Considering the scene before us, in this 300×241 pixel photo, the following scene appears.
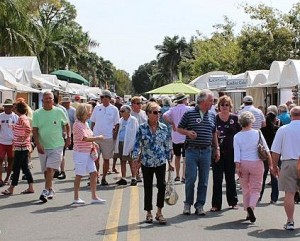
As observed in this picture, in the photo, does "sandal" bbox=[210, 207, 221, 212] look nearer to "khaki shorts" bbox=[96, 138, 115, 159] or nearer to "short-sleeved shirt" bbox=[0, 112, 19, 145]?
"khaki shorts" bbox=[96, 138, 115, 159]

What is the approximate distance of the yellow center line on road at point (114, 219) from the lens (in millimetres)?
8312

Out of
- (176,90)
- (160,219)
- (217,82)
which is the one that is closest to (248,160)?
(160,219)

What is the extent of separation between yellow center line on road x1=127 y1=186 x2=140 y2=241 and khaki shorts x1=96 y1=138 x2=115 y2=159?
1274 millimetres

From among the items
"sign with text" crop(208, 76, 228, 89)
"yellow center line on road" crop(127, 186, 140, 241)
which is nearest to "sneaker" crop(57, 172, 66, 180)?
"yellow center line on road" crop(127, 186, 140, 241)

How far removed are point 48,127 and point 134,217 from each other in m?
2.67

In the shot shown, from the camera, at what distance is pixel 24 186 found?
1348 cm

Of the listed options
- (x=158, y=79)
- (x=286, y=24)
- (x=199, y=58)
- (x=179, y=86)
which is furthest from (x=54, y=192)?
(x=158, y=79)

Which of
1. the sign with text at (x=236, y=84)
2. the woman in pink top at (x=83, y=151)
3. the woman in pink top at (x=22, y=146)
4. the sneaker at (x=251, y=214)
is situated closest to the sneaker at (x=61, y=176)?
the woman in pink top at (x=22, y=146)

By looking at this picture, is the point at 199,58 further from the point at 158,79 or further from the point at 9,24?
the point at 158,79

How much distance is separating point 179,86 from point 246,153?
58.7 feet

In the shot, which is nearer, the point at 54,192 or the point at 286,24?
the point at 54,192

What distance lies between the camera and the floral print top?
9.43 m

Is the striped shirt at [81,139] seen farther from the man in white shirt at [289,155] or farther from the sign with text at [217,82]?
the sign with text at [217,82]

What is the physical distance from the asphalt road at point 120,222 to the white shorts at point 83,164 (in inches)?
22.7
